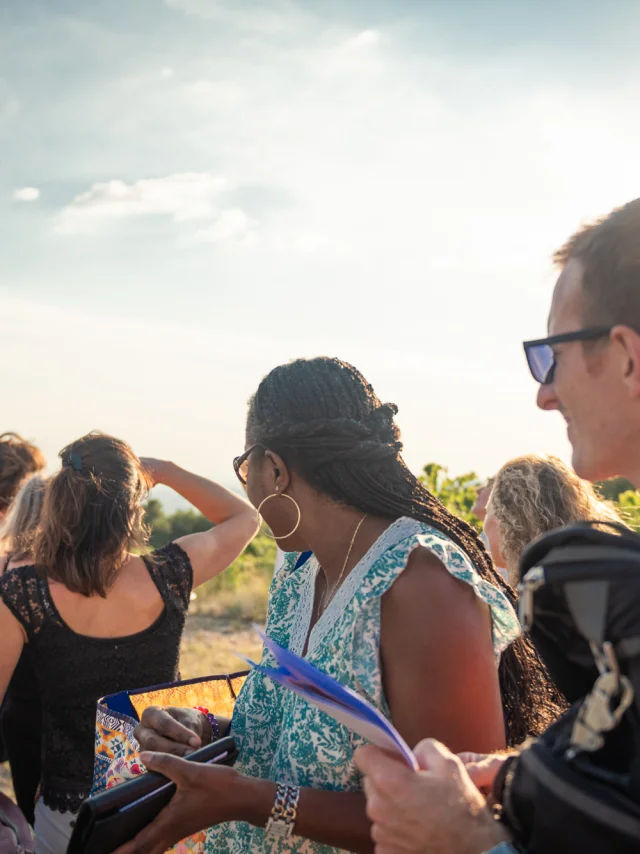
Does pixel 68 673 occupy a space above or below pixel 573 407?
below

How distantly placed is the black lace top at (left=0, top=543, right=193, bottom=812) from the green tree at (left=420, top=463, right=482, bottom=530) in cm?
633

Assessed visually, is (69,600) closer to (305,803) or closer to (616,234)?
(305,803)

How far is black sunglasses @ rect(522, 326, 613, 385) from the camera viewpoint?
4.51ft

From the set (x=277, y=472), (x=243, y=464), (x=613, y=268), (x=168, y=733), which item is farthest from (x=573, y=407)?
(x=168, y=733)

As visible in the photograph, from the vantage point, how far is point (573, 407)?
143 cm

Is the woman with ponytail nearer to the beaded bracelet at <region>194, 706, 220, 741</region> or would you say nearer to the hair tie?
the hair tie

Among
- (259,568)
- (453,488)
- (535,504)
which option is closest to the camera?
(535,504)

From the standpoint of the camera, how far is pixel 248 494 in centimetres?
240

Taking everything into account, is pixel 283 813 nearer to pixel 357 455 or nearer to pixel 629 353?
pixel 357 455

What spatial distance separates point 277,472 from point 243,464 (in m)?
0.15

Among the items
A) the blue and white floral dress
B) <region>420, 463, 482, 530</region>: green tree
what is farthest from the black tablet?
<region>420, 463, 482, 530</region>: green tree

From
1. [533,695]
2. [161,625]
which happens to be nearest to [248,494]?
[533,695]

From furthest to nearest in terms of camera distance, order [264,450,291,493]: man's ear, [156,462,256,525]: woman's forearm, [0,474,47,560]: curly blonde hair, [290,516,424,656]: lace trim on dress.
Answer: [156,462,256,525]: woman's forearm < [0,474,47,560]: curly blonde hair < [264,450,291,493]: man's ear < [290,516,424,656]: lace trim on dress

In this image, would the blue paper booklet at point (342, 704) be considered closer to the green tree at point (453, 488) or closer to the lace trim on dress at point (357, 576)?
the lace trim on dress at point (357, 576)
